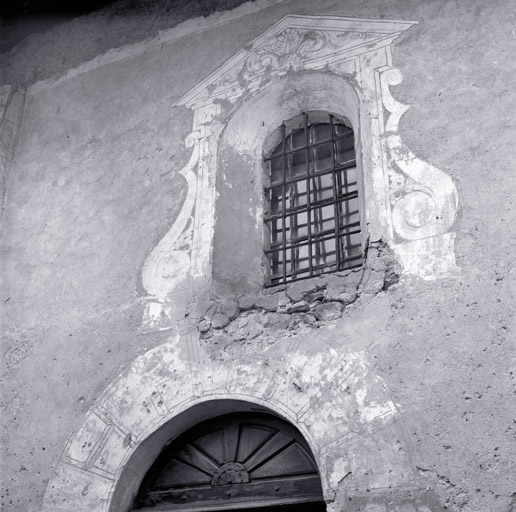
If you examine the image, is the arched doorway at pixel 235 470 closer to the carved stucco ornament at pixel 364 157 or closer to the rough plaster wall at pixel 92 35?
the carved stucco ornament at pixel 364 157

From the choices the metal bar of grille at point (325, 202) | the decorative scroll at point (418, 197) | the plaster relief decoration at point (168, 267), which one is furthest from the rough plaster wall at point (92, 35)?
the decorative scroll at point (418, 197)

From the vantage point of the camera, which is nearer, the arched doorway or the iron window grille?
the arched doorway

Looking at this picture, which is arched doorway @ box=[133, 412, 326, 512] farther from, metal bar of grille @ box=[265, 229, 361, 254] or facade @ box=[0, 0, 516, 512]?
metal bar of grille @ box=[265, 229, 361, 254]

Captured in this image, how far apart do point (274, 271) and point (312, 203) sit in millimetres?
518

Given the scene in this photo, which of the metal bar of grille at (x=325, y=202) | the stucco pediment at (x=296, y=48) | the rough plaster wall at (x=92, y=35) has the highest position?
the rough plaster wall at (x=92, y=35)

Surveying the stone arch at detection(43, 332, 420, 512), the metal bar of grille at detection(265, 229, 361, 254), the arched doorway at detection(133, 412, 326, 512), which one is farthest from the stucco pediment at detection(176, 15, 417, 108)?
the arched doorway at detection(133, 412, 326, 512)

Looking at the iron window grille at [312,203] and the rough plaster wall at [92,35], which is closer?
the iron window grille at [312,203]

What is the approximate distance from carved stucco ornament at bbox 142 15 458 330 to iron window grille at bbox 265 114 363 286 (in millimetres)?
366

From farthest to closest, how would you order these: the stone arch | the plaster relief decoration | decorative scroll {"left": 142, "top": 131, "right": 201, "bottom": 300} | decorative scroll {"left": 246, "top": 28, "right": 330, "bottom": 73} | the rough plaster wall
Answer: the rough plaster wall
decorative scroll {"left": 246, "top": 28, "right": 330, "bottom": 73}
decorative scroll {"left": 142, "top": 131, "right": 201, "bottom": 300}
the plaster relief decoration
the stone arch

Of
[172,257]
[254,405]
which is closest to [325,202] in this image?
[172,257]

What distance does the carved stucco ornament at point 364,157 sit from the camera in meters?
4.58

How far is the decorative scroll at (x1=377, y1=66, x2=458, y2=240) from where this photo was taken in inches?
179

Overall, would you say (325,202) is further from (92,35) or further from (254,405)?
(92,35)

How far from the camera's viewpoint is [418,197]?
467 cm
